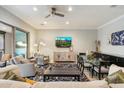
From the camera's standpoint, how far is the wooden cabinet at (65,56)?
11359 millimetres

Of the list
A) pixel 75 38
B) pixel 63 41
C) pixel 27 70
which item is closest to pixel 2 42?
pixel 27 70

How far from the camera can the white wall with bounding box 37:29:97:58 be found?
11.5 meters

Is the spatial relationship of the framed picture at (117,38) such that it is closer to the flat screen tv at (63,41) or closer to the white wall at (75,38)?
the white wall at (75,38)

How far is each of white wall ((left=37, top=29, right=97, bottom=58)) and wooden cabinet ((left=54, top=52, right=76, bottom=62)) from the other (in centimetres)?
40

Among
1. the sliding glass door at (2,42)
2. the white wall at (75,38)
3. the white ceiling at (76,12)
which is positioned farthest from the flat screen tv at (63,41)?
the sliding glass door at (2,42)

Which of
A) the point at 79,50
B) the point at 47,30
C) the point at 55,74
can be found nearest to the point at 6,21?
the point at 55,74

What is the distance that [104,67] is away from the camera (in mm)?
5625

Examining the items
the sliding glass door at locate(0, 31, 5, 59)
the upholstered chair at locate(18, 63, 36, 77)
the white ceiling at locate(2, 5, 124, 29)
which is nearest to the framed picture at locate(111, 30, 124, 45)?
the white ceiling at locate(2, 5, 124, 29)

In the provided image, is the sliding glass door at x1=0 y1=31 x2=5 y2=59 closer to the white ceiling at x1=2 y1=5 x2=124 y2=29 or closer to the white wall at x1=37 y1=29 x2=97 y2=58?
the white ceiling at x1=2 y1=5 x2=124 y2=29

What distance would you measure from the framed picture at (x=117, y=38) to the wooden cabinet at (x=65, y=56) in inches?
159

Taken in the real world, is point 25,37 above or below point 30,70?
above

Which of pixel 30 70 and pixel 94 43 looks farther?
pixel 94 43

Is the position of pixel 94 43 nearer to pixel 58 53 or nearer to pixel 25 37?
pixel 58 53
